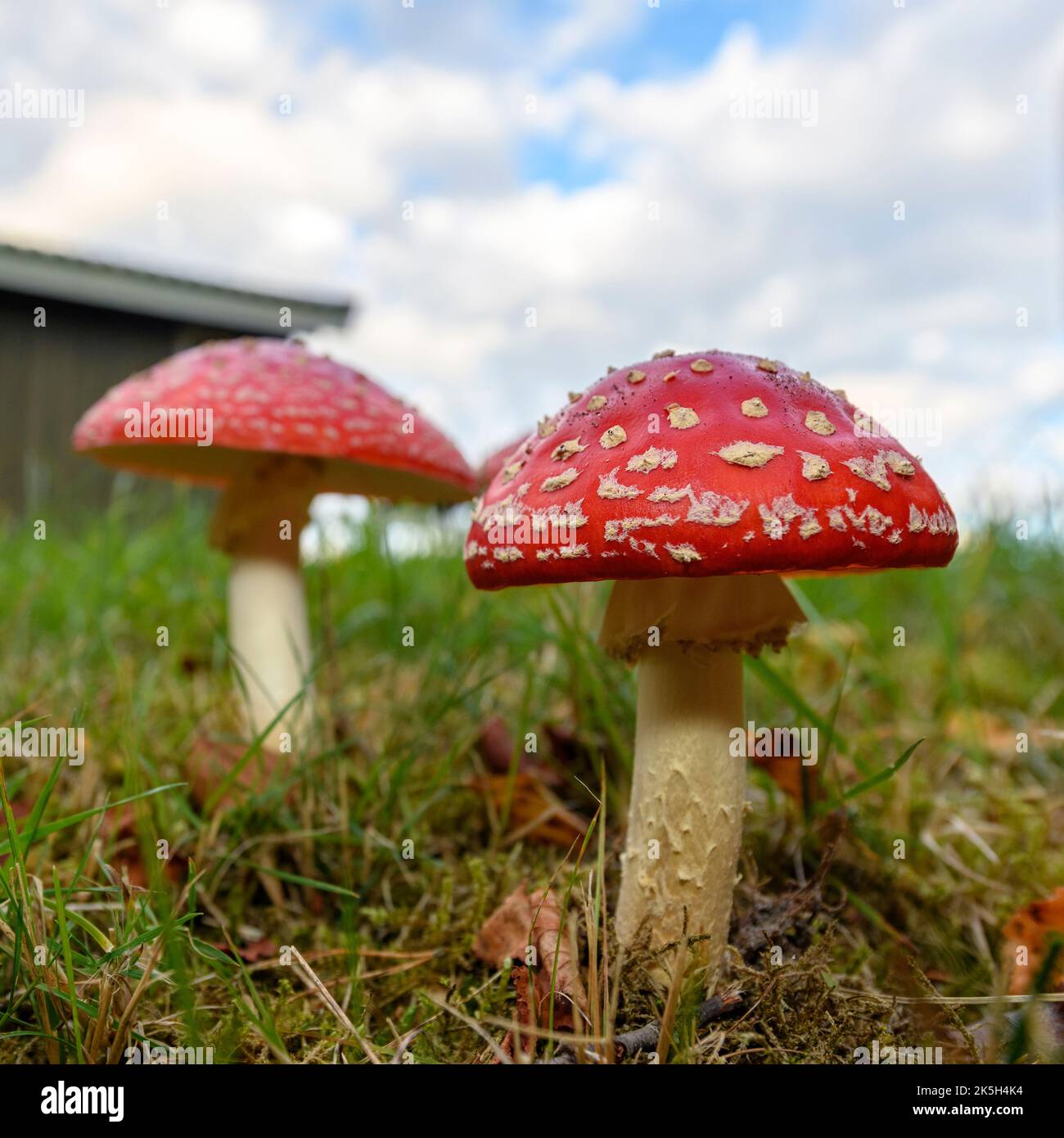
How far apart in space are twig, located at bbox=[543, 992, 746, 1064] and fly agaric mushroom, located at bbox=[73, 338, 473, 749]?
122 centimetres

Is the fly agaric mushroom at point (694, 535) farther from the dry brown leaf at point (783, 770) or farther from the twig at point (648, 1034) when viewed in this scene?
the dry brown leaf at point (783, 770)

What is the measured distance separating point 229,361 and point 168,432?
13.2 inches

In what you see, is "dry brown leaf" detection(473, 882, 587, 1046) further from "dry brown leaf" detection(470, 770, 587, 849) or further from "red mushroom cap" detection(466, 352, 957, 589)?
"red mushroom cap" detection(466, 352, 957, 589)

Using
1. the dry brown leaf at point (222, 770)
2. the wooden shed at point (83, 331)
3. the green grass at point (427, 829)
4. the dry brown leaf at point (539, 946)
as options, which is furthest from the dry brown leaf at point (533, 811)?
the wooden shed at point (83, 331)

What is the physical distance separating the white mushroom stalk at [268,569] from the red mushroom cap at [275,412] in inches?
7.1

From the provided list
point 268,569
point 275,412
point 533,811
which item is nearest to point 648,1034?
point 533,811

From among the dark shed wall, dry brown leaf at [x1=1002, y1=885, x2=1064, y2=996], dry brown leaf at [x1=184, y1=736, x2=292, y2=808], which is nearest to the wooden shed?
the dark shed wall

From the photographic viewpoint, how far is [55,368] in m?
11.5

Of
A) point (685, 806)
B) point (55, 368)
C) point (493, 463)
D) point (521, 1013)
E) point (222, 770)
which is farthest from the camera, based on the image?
point (55, 368)

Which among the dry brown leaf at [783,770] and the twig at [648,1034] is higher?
the dry brown leaf at [783,770]

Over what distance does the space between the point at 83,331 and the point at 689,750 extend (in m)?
11.8

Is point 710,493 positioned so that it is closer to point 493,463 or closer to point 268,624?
point 493,463

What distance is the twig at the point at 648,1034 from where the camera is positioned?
62.7 inches
